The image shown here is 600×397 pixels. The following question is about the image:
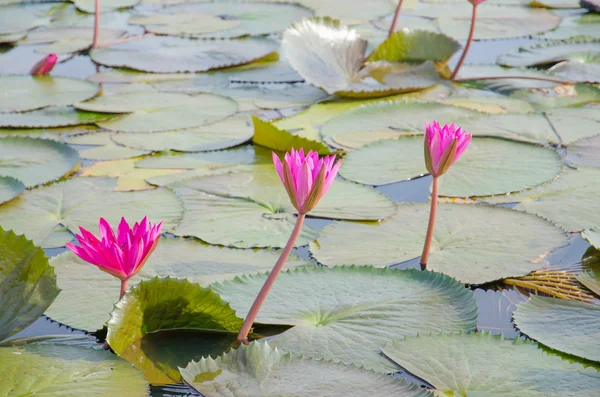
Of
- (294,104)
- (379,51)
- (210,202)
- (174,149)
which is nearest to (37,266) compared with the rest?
(210,202)

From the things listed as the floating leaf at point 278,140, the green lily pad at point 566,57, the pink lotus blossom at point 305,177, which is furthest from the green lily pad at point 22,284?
the green lily pad at point 566,57

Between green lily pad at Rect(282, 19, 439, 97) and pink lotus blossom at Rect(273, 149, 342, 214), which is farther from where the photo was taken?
green lily pad at Rect(282, 19, 439, 97)

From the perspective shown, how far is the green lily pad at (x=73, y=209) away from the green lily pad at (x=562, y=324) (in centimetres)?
89

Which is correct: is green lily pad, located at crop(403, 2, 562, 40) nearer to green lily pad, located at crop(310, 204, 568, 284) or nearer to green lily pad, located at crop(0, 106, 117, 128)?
green lily pad, located at crop(0, 106, 117, 128)

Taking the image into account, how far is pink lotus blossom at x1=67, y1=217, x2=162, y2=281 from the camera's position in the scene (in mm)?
1176

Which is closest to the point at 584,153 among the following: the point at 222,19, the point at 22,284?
the point at 22,284

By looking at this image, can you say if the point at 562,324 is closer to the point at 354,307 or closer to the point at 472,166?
the point at 354,307

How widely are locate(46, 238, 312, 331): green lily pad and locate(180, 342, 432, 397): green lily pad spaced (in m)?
0.35

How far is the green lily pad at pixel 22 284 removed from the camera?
4.19 feet

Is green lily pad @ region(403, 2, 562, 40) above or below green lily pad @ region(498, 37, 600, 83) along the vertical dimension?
above

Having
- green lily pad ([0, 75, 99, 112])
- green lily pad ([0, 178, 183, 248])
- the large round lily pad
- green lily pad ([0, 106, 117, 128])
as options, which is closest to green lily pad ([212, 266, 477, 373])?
green lily pad ([0, 178, 183, 248])

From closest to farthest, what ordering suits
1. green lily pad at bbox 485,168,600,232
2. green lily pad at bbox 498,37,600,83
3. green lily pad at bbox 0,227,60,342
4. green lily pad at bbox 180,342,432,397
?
green lily pad at bbox 180,342,432,397 → green lily pad at bbox 0,227,60,342 → green lily pad at bbox 485,168,600,232 → green lily pad at bbox 498,37,600,83

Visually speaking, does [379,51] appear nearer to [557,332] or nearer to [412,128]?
[412,128]

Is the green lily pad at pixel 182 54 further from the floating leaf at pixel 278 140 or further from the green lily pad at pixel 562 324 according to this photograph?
the green lily pad at pixel 562 324
